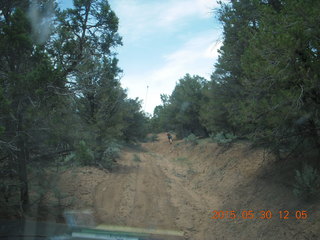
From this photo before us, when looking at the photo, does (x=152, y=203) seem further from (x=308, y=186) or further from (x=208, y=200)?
(x=308, y=186)

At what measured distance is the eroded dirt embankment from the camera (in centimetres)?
744

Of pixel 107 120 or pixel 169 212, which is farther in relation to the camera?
pixel 107 120

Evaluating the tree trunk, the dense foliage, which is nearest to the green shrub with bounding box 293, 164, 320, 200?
the dense foliage

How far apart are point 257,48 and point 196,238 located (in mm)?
5255

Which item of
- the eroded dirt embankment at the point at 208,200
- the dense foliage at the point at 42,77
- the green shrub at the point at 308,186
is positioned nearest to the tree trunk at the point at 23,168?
the dense foliage at the point at 42,77

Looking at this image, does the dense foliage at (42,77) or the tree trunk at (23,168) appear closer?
the dense foliage at (42,77)

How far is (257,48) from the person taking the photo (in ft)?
24.5

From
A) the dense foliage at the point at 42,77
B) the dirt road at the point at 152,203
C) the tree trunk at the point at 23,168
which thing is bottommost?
the dirt road at the point at 152,203

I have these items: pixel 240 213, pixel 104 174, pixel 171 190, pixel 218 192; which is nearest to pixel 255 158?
pixel 218 192

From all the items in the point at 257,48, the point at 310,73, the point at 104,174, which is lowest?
the point at 104,174

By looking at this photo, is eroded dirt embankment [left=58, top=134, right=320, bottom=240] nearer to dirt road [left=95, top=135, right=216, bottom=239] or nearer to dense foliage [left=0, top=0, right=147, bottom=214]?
dirt road [left=95, top=135, right=216, bottom=239]

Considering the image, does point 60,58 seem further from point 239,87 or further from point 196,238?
point 239,87

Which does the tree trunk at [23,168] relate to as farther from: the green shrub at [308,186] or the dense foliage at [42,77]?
the green shrub at [308,186]

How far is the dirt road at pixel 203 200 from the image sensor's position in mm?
7672
